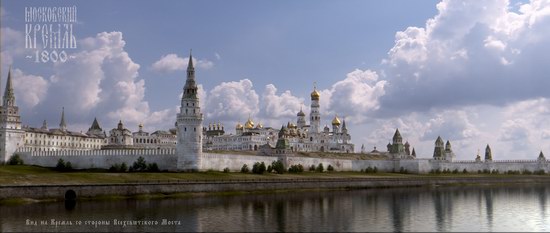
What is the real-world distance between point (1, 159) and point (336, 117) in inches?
4409

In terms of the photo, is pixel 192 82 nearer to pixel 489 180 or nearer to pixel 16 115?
pixel 16 115

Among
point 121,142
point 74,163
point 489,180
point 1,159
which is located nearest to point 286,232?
point 74,163

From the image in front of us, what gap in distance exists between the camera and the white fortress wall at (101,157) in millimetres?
85625

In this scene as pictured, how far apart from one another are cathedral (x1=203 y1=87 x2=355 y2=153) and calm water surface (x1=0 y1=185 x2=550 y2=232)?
10499 centimetres

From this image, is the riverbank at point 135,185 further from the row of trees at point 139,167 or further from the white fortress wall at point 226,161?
the row of trees at point 139,167

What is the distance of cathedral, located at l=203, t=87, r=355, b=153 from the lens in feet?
562

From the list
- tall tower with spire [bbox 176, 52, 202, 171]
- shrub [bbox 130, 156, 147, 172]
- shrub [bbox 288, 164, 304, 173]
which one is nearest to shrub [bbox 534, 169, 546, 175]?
shrub [bbox 288, 164, 304, 173]

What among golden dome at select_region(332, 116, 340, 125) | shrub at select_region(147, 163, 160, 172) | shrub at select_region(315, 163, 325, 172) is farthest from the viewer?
golden dome at select_region(332, 116, 340, 125)

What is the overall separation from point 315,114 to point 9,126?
329 ft

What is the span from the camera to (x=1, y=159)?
98500 mm

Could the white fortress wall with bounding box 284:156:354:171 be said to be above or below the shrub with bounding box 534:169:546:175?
above

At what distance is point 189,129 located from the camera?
85.3m

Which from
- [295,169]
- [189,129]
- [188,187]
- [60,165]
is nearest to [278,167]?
[295,169]

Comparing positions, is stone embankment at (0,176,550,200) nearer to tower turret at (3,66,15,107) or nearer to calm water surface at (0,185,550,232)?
calm water surface at (0,185,550,232)
